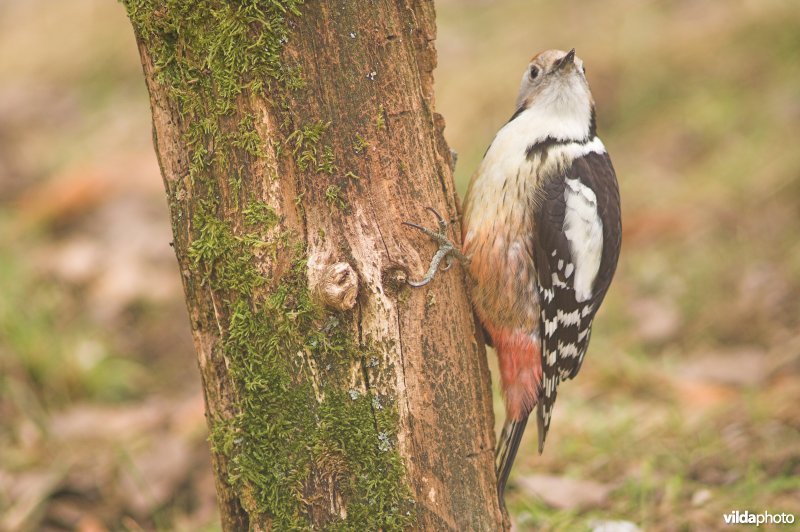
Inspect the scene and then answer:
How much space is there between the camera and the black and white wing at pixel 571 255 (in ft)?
8.84

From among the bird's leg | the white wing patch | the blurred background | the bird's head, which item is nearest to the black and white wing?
the white wing patch

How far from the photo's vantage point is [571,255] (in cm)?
274

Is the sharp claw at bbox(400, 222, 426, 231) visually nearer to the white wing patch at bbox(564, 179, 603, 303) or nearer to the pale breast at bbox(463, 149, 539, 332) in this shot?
the pale breast at bbox(463, 149, 539, 332)

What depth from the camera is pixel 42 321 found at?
472cm

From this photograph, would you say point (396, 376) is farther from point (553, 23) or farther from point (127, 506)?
point (553, 23)

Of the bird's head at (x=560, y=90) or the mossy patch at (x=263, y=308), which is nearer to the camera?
the mossy patch at (x=263, y=308)

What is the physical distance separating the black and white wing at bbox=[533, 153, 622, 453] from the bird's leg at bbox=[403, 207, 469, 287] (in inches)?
18.5

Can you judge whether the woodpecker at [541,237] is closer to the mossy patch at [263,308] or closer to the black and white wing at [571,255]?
the black and white wing at [571,255]

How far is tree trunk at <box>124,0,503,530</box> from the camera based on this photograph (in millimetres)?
1985

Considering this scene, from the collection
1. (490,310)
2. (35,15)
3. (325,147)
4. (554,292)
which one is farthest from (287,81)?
(35,15)

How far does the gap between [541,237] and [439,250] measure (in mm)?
565

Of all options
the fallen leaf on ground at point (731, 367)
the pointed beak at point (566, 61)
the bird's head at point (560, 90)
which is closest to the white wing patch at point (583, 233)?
the bird's head at point (560, 90)

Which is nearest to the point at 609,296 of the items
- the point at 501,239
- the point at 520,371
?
the point at 520,371

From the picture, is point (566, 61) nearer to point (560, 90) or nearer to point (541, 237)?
point (560, 90)
